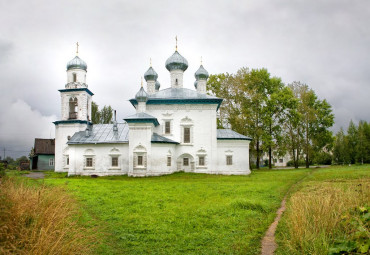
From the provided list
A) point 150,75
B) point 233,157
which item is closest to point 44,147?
point 150,75

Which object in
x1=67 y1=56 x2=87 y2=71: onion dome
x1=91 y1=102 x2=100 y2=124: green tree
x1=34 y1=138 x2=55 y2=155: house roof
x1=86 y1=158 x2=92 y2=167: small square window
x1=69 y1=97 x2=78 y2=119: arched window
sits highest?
x1=67 y1=56 x2=87 y2=71: onion dome

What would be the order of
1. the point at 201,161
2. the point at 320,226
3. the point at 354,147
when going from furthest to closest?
1. the point at 354,147
2. the point at 201,161
3. the point at 320,226

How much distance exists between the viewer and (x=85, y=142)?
87.8 ft

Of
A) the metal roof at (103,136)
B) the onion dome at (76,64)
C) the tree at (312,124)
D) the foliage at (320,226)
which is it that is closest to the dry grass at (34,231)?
the foliage at (320,226)

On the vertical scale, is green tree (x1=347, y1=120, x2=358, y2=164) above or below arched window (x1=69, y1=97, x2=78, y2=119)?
below

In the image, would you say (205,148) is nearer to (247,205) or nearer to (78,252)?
(247,205)

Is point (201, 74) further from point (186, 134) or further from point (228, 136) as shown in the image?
point (228, 136)

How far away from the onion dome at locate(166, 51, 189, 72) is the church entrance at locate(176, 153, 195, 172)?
8.76 meters

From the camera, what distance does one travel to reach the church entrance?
27019 mm

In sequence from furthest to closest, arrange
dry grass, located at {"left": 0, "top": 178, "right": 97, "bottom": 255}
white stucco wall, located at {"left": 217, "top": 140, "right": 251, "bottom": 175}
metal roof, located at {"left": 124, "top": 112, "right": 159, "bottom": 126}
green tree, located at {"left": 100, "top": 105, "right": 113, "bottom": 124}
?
green tree, located at {"left": 100, "top": 105, "right": 113, "bottom": 124} → white stucco wall, located at {"left": 217, "top": 140, "right": 251, "bottom": 175} → metal roof, located at {"left": 124, "top": 112, "right": 159, "bottom": 126} → dry grass, located at {"left": 0, "top": 178, "right": 97, "bottom": 255}

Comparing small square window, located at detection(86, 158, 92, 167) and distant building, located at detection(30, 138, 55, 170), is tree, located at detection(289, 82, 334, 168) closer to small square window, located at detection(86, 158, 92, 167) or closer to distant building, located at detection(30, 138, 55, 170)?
small square window, located at detection(86, 158, 92, 167)

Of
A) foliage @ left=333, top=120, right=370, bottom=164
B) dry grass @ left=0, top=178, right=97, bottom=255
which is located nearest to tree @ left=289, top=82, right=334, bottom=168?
foliage @ left=333, top=120, right=370, bottom=164

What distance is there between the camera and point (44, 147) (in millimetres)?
38656

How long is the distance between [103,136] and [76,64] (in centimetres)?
790
